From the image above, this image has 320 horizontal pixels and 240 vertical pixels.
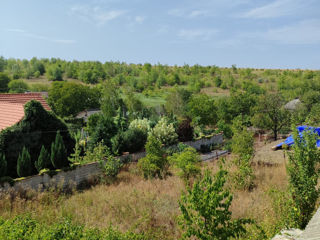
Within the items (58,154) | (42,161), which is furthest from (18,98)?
(42,161)

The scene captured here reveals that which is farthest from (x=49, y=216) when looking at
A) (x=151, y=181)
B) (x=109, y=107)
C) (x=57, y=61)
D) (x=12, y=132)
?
(x=57, y=61)

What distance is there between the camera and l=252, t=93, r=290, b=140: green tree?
907 inches

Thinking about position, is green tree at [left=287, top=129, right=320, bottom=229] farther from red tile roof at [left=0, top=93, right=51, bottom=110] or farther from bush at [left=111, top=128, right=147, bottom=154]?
red tile roof at [left=0, top=93, right=51, bottom=110]

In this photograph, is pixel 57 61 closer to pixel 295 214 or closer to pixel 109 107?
pixel 109 107

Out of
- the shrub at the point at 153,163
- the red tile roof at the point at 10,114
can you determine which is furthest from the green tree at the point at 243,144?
A: the red tile roof at the point at 10,114

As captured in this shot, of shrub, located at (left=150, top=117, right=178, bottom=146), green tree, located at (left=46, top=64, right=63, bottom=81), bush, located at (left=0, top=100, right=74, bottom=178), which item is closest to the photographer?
bush, located at (left=0, top=100, right=74, bottom=178)

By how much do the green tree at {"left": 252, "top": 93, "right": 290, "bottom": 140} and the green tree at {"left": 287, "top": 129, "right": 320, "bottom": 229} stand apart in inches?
698

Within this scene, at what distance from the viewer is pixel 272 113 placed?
23297 millimetres

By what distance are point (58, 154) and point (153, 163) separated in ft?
14.7

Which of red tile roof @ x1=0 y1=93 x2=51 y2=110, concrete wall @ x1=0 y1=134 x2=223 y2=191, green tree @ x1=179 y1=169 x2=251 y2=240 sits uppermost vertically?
red tile roof @ x1=0 y1=93 x2=51 y2=110

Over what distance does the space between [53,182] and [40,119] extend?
11.4 ft

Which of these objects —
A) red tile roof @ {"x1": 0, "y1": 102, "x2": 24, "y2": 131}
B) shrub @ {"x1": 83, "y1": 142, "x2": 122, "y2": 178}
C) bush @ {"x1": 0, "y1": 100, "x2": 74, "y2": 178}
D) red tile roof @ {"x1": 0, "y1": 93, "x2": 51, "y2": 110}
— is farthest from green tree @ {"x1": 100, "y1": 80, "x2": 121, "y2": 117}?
shrub @ {"x1": 83, "y1": 142, "x2": 122, "y2": 178}

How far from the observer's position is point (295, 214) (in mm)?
5859

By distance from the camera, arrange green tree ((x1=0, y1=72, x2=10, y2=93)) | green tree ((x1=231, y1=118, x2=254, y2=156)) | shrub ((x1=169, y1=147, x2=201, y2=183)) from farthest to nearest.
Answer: green tree ((x1=0, y1=72, x2=10, y2=93)), green tree ((x1=231, y1=118, x2=254, y2=156)), shrub ((x1=169, y1=147, x2=201, y2=183))
